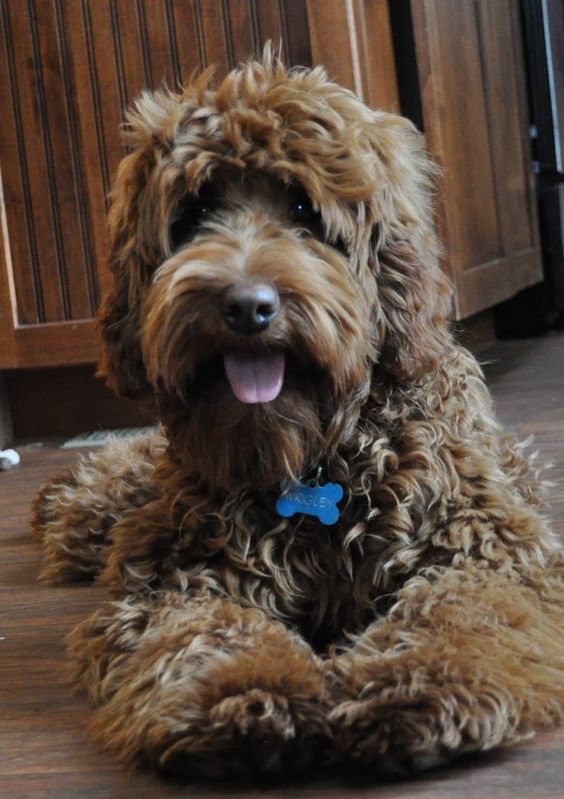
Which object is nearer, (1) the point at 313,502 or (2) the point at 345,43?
(1) the point at 313,502

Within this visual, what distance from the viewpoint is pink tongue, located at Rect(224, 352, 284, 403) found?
5.11ft

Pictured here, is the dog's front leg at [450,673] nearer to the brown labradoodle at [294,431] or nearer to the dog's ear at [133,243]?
the brown labradoodle at [294,431]

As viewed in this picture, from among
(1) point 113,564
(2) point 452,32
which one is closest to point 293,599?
(1) point 113,564

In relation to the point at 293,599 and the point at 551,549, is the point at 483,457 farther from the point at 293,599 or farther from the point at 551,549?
the point at 293,599

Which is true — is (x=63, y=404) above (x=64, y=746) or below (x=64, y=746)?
above

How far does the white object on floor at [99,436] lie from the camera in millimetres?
3825

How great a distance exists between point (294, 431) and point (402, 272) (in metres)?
0.29

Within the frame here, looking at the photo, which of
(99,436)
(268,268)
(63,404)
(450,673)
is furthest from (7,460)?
(450,673)

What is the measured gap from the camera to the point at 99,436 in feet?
12.9

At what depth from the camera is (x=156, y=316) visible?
155 cm

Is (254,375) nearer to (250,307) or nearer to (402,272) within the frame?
(250,307)

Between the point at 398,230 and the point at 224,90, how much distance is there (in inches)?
11.7

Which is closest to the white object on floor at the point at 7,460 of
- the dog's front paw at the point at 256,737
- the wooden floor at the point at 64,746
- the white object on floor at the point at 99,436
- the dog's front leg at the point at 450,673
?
the white object on floor at the point at 99,436

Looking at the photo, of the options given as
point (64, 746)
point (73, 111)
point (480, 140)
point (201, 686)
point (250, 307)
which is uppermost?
point (73, 111)
